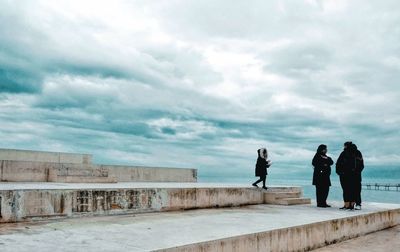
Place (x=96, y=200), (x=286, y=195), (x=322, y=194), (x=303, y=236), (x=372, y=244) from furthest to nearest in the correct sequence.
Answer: (x=286, y=195)
(x=322, y=194)
(x=372, y=244)
(x=96, y=200)
(x=303, y=236)

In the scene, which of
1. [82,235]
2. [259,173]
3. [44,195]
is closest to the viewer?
[82,235]

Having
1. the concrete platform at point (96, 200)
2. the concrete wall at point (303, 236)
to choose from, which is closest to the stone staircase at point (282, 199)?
the concrete platform at point (96, 200)

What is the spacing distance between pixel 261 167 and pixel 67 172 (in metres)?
5.76

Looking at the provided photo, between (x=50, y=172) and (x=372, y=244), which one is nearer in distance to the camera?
(x=372, y=244)

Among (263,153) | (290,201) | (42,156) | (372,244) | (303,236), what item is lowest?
(372,244)

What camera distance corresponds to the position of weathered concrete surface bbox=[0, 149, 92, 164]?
561 inches

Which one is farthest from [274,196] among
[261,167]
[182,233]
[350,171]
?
[182,233]

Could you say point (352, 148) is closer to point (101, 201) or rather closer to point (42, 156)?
point (101, 201)

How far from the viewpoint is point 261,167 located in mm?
12430

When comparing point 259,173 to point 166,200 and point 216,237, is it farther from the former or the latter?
point 216,237

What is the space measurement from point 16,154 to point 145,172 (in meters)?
4.65

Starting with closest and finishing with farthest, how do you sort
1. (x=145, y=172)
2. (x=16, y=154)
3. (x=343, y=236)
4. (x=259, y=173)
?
(x=343, y=236) → (x=259, y=173) → (x=16, y=154) → (x=145, y=172)

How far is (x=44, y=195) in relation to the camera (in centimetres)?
702

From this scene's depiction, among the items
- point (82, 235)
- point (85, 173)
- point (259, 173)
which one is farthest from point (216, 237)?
point (85, 173)
